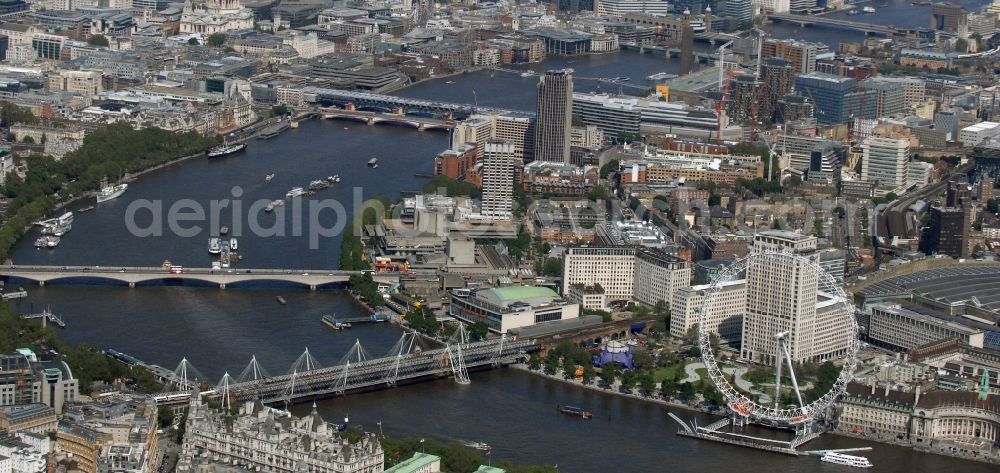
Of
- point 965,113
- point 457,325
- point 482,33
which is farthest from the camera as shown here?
point 482,33

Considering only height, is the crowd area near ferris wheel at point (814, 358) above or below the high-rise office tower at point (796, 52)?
below

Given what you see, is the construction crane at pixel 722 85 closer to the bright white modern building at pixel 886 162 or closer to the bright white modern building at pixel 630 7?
the bright white modern building at pixel 886 162

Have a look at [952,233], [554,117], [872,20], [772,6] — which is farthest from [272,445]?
[772,6]

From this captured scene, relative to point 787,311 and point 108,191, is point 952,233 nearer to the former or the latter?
point 787,311

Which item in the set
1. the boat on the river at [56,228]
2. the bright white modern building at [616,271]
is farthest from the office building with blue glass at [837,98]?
the boat on the river at [56,228]

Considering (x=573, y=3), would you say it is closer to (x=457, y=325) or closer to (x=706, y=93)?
(x=706, y=93)

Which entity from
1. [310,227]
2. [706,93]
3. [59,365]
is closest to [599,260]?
[310,227]

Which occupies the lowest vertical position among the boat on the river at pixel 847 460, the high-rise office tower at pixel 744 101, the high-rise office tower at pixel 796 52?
the boat on the river at pixel 847 460

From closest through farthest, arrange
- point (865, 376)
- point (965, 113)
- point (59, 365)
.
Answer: point (59, 365)
point (865, 376)
point (965, 113)
